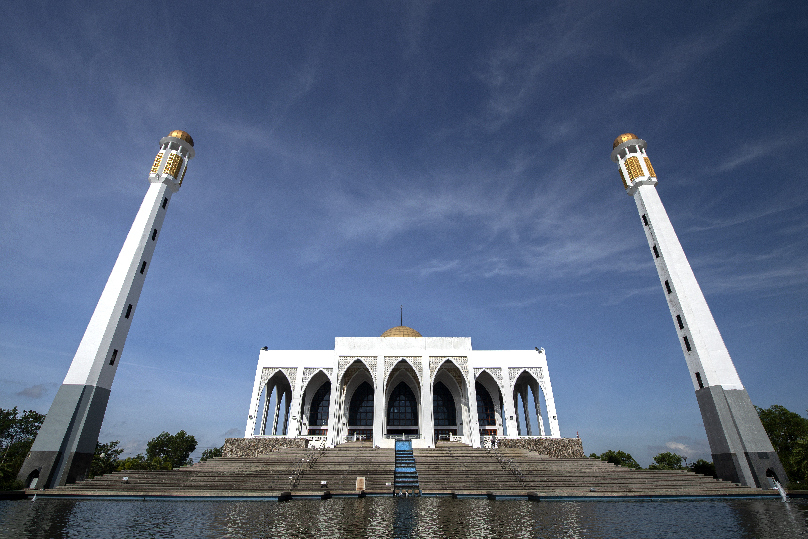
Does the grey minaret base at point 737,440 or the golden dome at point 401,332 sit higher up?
the golden dome at point 401,332

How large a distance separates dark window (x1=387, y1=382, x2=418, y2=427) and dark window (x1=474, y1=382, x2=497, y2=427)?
4.85 metres

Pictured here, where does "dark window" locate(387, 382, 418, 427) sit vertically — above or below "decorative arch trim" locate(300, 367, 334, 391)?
below

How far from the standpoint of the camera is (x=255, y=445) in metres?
24.8

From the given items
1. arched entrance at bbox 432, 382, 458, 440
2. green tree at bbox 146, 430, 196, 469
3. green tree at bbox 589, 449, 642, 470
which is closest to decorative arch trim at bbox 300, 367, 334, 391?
arched entrance at bbox 432, 382, 458, 440

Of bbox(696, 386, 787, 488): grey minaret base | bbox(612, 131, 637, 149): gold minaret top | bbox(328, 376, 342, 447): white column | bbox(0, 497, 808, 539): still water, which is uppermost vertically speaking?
bbox(612, 131, 637, 149): gold minaret top

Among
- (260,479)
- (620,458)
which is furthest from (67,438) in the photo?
(620,458)

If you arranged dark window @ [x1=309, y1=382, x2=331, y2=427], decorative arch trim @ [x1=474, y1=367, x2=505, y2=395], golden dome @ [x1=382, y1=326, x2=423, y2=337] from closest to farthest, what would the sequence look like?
decorative arch trim @ [x1=474, y1=367, x2=505, y2=395] → dark window @ [x1=309, y1=382, x2=331, y2=427] → golden dome @ [x1=382, y1=326, x2=423, y2=337]

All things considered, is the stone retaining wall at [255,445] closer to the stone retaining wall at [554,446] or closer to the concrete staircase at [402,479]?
the concrete staircase at [402,479]

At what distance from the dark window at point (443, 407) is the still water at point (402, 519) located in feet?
57.0

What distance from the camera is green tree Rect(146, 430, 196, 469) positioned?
39.7 m

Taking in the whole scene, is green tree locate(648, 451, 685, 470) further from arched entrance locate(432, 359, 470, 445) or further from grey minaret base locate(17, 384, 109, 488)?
grey minaret base locate(17, 384, 109, 488)

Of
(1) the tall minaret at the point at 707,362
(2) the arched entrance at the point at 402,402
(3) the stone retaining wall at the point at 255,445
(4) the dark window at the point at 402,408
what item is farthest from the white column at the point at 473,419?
(1) the tall minaret at the point at 707,362

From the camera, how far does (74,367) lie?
63.1ft

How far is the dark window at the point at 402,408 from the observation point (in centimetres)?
3136
